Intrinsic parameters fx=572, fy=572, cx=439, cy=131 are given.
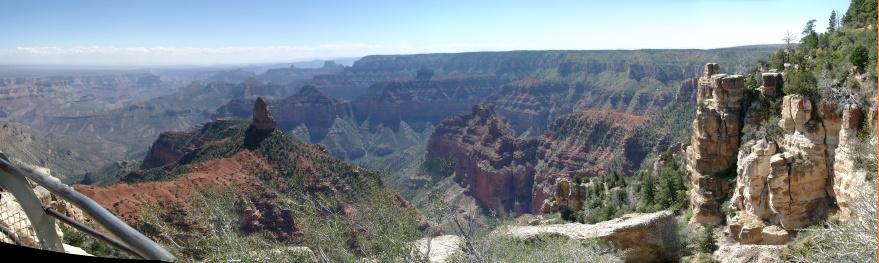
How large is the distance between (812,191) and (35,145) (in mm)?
133087

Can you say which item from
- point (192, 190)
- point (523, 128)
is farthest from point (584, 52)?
point (192, 190)

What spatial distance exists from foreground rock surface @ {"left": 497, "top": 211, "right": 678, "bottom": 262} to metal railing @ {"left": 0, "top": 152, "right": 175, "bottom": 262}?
15393mm

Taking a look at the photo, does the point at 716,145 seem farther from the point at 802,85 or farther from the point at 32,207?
the point at 32,207

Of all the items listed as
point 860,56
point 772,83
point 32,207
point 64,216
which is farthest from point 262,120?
point 64,216

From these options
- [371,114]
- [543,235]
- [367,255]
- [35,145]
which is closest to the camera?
[367,255]

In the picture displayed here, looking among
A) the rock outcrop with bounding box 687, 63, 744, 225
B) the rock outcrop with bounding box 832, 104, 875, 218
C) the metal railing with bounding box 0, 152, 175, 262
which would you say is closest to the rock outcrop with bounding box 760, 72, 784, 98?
the rock outcrop with bounding box 687, 63, 744, 225

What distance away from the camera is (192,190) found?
112 feet

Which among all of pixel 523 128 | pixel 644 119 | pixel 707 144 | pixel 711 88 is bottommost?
pixel 523 128

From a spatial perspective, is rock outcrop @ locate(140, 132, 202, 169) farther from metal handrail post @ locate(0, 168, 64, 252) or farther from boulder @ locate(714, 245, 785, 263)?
metal handrail post @ locate(0, 168, 64, 252)

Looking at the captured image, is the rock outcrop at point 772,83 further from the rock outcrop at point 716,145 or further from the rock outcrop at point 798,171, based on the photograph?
the rock outcrop at point 798,171

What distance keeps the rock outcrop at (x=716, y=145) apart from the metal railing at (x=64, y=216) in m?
22.5

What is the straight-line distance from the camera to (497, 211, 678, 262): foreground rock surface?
58.4 ft

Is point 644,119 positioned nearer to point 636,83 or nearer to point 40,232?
point 636,83

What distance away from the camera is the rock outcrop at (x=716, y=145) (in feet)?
71.9
